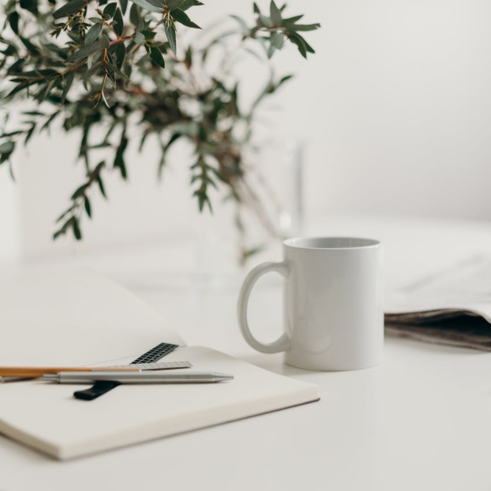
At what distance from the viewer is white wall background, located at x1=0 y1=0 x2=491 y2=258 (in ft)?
6.91

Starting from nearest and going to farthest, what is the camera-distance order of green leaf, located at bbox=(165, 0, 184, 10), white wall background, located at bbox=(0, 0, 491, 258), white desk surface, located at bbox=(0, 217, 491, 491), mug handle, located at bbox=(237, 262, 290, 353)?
white desk surface, located at bbox=(0, 217, 491, 491)
green leaf, located at bbox=(165, 0, 184, 10)
mug handle, located at bbox=(237, 262, 290, 353)
white wall background, located at bbox=(0, 0, 491, 258)

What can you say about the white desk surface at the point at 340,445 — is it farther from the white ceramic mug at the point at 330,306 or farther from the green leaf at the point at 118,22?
the green leaf at the point at 118,22

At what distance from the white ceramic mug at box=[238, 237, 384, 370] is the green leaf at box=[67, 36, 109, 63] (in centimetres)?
24

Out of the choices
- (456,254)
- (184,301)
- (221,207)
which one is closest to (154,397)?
(184,301)

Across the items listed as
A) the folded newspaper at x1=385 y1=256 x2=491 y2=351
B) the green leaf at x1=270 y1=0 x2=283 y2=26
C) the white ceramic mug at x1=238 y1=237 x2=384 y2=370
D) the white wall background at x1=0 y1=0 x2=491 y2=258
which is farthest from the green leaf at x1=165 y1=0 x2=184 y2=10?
the white wall background at x1=0 y1=0 x2=491 y2=258

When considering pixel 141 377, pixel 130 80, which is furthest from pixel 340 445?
pixel 130 80

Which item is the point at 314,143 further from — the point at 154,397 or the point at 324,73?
the point at 154,397

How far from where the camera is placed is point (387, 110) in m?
2.30

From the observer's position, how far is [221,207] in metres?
1.10

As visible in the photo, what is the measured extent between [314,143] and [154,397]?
186 cm

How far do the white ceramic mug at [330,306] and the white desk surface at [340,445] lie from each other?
0.02 meters

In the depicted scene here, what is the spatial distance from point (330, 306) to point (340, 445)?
168mm

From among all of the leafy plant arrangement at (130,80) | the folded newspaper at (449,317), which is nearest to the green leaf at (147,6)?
the leafy plant arrangement at (130,80)

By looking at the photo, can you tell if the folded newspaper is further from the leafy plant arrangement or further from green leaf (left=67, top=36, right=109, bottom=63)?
green leaf (left=67, top=36, right=109, bottom=63)
